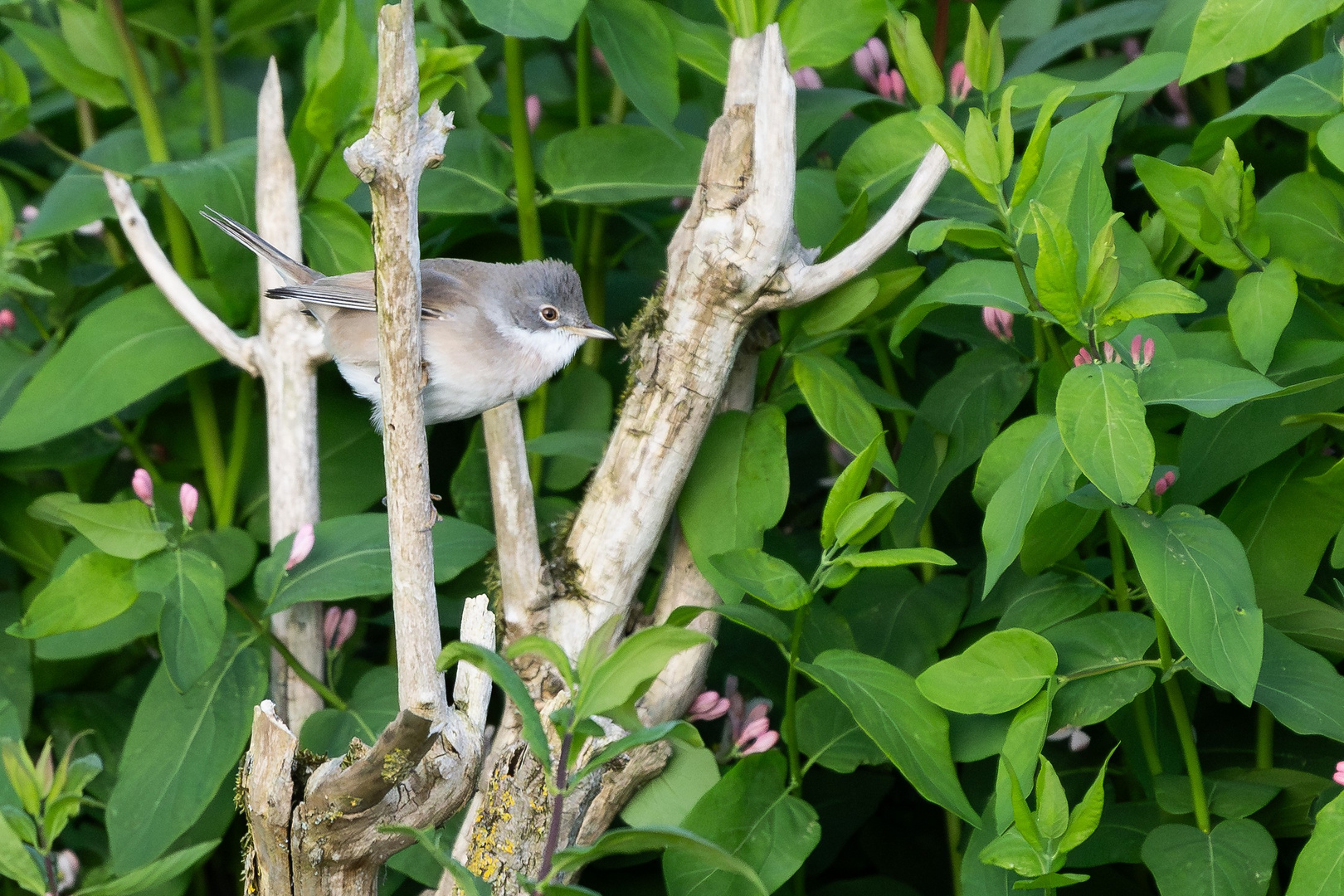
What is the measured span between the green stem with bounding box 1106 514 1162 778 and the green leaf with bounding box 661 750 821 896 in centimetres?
54

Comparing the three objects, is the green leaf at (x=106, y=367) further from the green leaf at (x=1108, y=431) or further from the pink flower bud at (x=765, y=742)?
the green leaf at (x=1108, y=431)

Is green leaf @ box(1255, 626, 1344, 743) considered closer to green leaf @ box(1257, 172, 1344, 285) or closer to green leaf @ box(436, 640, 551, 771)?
green leaf @ box(1257, 172, 1344, 285)

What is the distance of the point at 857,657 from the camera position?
170 cm

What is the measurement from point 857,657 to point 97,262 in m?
2.08

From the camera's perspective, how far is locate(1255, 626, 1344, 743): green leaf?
1.53 m

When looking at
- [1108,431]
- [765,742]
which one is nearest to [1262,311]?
[1108,431]

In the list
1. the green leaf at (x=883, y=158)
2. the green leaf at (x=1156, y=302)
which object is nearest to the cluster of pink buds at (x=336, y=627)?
the green leaf at (x=883, y=158)

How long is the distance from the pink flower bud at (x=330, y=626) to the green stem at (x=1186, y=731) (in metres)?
1.46

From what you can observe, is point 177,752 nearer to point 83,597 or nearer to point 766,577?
point 83,597

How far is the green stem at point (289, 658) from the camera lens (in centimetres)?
204

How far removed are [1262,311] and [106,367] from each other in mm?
1940

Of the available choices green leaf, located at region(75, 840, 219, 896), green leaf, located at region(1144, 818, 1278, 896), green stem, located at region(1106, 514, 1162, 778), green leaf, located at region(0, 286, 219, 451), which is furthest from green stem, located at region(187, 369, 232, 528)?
green leaf, located at region(1144, 818, 1278, 896)

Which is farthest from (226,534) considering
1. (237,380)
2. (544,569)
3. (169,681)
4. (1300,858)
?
(1300,858)

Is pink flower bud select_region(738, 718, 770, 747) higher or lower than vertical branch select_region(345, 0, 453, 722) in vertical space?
lower
